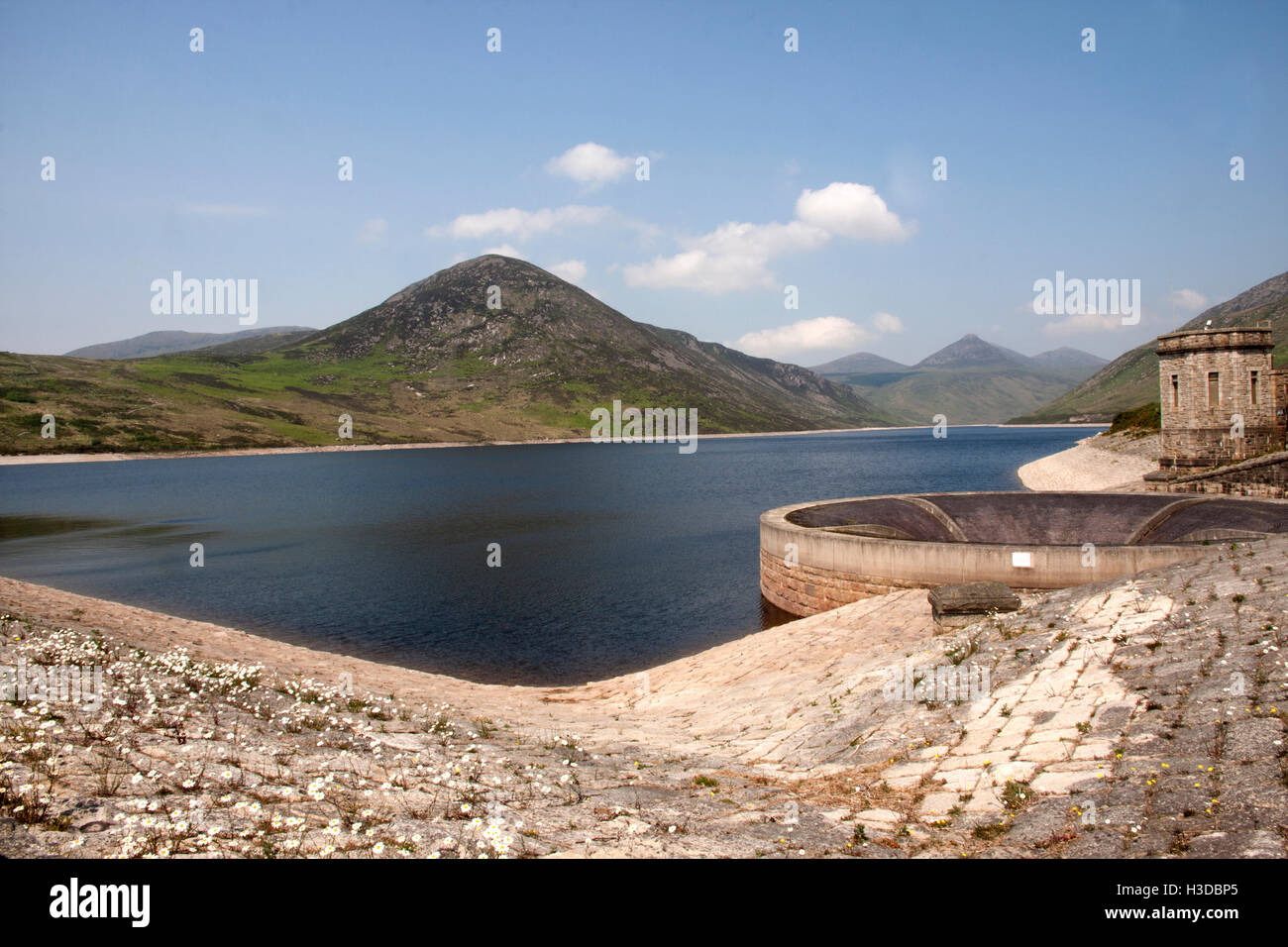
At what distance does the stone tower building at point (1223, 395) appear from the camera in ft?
123

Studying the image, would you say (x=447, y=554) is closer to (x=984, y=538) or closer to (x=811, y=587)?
(x=811, y=587)

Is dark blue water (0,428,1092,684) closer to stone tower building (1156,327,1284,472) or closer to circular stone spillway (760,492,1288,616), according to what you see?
circular stone spillway (760,492,1288,616)

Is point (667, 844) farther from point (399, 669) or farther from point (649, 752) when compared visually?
point (399, 669)

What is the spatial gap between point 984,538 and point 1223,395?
19.9 m

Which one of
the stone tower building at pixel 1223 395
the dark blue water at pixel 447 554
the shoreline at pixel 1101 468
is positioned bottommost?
the dark blue water at pixel 447 554

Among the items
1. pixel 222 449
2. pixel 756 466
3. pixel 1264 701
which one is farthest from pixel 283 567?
pixel 222 449

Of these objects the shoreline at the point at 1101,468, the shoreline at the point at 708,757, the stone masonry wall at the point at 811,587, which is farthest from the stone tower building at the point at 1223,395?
the shoreline at the point at 708,757

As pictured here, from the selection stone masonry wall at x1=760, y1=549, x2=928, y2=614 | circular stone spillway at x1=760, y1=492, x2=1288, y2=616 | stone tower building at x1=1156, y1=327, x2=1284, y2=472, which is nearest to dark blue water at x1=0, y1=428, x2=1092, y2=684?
stone masonry wall at x1=760, y1=549, x2=928, y2=614

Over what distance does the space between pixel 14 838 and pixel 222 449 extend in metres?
159

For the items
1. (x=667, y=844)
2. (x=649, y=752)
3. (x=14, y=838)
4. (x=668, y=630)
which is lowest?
(x=668, y=630)

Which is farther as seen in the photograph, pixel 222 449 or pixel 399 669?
pixel 222 449

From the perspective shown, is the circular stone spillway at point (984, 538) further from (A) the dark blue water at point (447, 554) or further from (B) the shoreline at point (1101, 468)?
(B) the shoreline at point (1101, 468)

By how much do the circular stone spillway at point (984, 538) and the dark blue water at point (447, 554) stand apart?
11.8 feet

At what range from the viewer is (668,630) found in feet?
88.5
